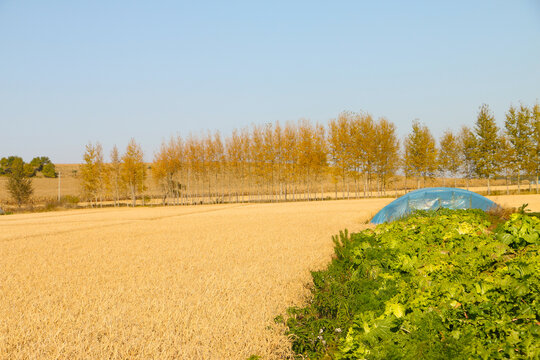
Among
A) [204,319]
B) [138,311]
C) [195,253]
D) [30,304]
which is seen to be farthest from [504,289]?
[195,253]

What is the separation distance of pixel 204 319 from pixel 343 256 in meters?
3.92

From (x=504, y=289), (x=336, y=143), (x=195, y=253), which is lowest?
(x=195, y=253)

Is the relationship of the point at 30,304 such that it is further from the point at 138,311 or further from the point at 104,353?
the point at 104,353

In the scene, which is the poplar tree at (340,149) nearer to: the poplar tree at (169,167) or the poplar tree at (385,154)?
the poplar tree at (385,154)

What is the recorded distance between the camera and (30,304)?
6.27 meters

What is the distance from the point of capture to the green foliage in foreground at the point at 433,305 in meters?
3.28

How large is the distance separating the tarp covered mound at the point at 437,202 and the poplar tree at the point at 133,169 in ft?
150

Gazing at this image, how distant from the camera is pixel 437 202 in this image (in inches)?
666

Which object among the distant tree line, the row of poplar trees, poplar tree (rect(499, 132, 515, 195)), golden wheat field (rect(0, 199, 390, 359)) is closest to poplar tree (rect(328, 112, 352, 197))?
the row of poplar trees

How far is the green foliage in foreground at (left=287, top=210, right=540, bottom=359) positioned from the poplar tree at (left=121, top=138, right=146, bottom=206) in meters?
53.9

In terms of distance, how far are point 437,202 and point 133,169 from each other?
48074 mm

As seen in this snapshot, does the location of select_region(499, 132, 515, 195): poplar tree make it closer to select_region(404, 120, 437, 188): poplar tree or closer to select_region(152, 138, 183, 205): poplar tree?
select_region(404, 120, 437, 188): poplar tree

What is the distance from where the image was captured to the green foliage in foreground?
10.8 feet

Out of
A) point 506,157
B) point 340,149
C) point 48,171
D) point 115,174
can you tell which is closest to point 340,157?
point 340,149
